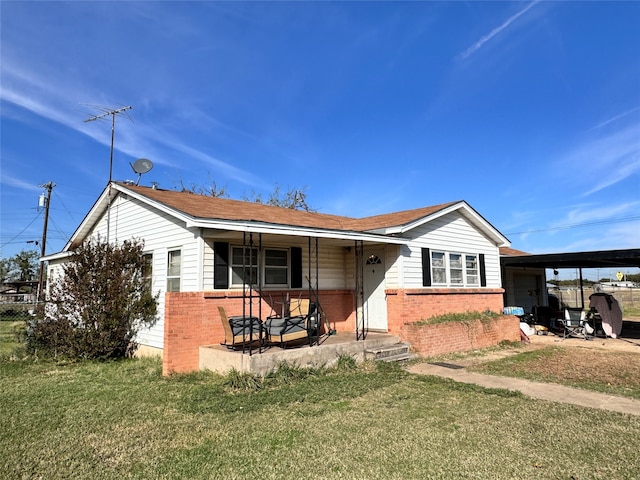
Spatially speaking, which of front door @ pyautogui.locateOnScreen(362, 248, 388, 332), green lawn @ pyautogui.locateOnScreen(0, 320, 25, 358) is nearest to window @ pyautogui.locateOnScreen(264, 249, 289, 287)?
front door @ pyautogui.locateOnScreen(362, 248, 388, 332)

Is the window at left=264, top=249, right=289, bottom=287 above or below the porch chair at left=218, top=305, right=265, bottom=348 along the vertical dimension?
above

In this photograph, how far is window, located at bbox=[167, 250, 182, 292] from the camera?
375 inches

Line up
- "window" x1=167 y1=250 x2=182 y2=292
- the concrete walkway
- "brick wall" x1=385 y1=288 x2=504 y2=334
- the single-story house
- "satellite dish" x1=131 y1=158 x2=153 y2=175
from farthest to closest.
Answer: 1. "satellite dish" x1=131 y1=158 x2=153 y2=175
2. "brick wall" x1=385 y1=288 x2=504 y2=334
3. "window" x1=167 y1=250 x2=182 y2=292
4. the single-story house
5. the concrete walkway

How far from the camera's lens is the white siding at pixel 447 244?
1123cm

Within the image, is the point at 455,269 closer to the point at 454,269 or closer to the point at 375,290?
the point at 454,269

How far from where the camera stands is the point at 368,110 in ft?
54.1

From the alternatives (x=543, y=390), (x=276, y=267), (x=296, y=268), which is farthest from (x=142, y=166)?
(x=543, y=390)

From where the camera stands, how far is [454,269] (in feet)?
42.2

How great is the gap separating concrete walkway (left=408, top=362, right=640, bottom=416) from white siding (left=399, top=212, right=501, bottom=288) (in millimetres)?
2718

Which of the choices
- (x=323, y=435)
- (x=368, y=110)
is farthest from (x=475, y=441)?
(x=368, y=110)

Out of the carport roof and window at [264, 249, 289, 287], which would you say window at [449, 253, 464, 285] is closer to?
the carport roof

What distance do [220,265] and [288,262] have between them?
201cm

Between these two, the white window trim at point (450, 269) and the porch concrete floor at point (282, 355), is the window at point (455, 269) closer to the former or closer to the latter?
the white window trim at point (450, 269)

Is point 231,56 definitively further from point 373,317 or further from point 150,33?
point 373,317
